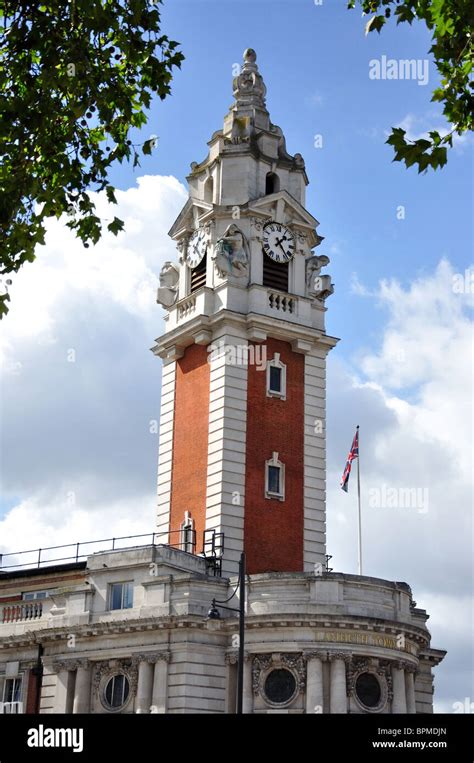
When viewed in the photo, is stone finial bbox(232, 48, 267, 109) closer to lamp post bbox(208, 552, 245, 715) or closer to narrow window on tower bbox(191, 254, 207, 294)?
narrow window on tower bbox(191, 254, 207, 294)

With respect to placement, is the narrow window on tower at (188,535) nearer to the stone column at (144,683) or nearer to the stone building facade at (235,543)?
the stone building facade at (235,543)

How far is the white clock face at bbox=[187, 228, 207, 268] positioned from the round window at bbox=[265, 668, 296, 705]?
23139 millimetres

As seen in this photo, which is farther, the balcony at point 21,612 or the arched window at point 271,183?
the arched window at point 271,183

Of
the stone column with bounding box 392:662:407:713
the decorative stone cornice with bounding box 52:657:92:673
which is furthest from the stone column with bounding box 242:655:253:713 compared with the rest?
the decorative stone cornice with bounding box 52:657:92:673

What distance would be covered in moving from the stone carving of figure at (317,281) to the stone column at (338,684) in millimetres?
21196

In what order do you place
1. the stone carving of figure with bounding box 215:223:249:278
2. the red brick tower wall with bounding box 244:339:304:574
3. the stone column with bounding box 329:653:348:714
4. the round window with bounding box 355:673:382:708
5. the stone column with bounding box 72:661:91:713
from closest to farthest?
the stone column with bounding box 329:653:348:714 → the round window with bounding box 355:673:382:708 → the stone column with bounding box 72:661:91:713 → the red brick tower wall with bounding box 244:339:304:574 → the stone carving of figure with bounding box 215:223:249:278

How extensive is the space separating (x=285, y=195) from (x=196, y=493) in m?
16.2

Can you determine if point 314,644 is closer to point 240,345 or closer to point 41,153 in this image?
point 240,345

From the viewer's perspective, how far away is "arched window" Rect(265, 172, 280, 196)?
200 ft

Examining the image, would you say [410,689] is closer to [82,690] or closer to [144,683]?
[144,683]

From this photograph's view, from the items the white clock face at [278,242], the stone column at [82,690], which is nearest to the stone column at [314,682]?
the stone column at [82,690]

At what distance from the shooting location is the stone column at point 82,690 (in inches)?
1801

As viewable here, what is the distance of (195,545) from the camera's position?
52344 millimetres
